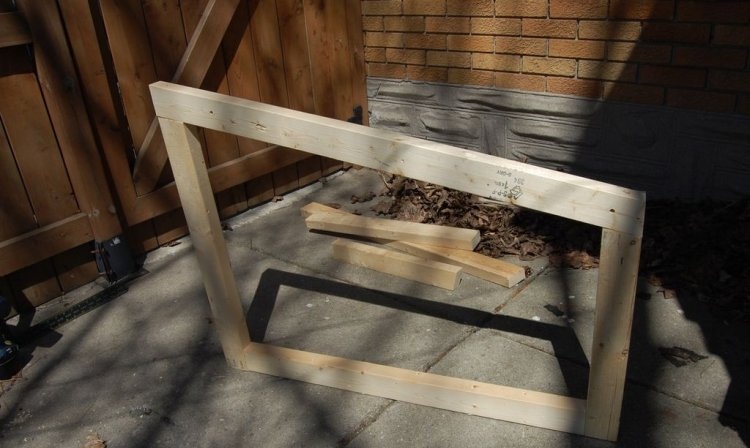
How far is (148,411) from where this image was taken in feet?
9.17

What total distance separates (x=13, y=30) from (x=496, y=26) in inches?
120

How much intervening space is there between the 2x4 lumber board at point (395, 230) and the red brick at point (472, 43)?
4.81ft

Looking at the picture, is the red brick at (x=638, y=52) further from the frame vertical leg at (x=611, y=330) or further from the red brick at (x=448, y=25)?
the frame vertical leg at (x=611, y=330)

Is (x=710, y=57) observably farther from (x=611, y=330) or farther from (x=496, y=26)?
(x=611, y=330)

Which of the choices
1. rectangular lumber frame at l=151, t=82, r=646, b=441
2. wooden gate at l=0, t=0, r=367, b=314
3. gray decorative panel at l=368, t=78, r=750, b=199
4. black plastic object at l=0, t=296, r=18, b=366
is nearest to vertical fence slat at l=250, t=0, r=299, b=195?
wooden gate at l=0, t=0, r=367, b=314

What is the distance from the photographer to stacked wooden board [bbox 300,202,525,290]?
141 inches

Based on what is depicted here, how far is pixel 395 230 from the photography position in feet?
13.0

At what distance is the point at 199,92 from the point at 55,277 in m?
1.98

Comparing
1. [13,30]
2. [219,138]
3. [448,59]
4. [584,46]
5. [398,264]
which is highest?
[13,30]

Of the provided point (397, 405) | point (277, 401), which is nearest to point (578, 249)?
point (397, 405)

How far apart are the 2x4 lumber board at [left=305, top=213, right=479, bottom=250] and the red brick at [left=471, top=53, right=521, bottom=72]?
134 cm

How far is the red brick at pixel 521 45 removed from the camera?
13.8 ft

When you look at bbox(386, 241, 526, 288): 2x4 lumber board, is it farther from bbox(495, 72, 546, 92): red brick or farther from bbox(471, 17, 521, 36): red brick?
bbox(471, 17, 521, 36): red brick

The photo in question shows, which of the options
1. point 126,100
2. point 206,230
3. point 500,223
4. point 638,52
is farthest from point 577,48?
point 126,100
